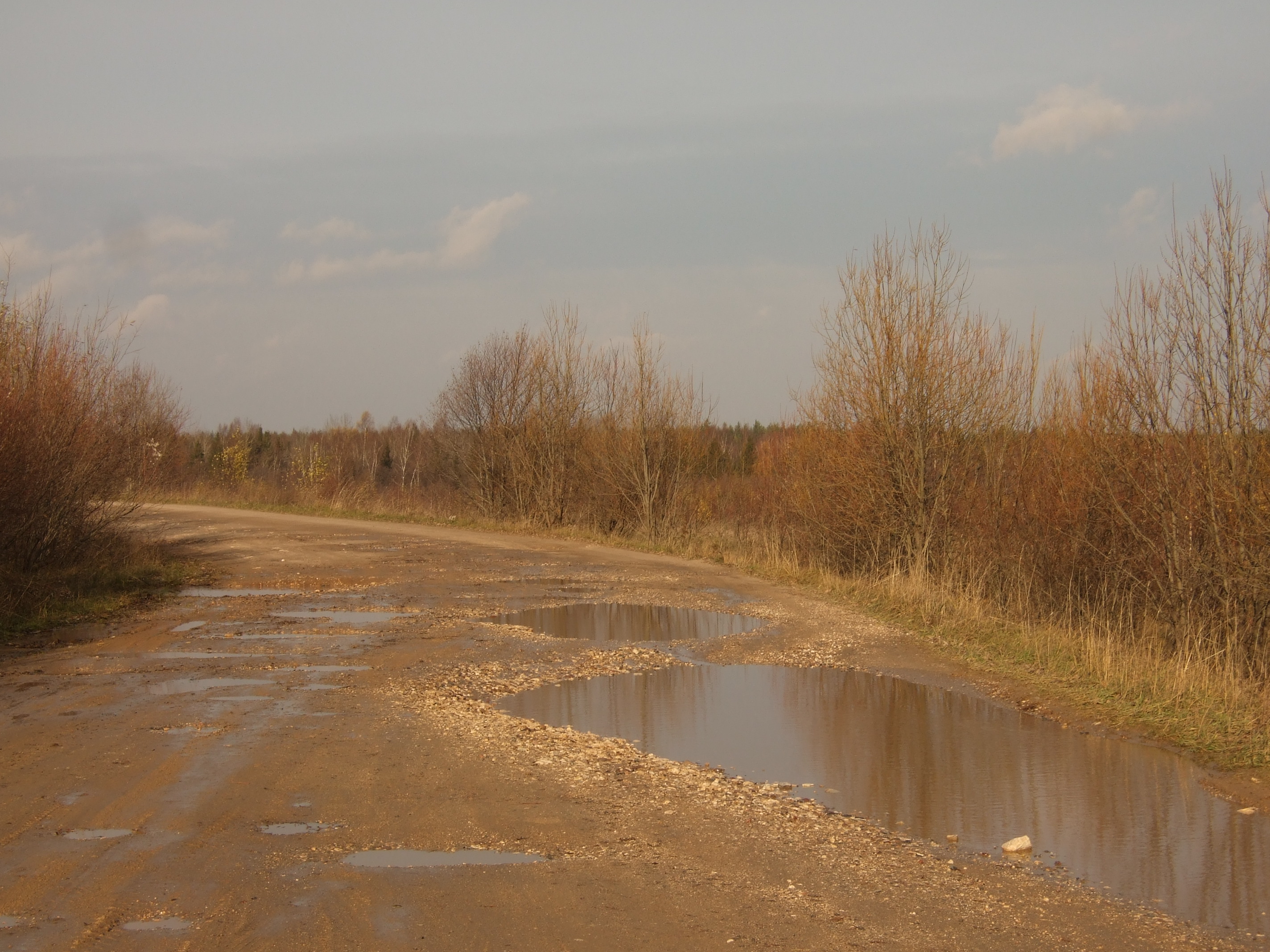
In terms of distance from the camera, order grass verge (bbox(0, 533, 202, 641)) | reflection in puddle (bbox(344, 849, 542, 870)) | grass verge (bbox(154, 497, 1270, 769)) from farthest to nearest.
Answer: grass verge (bbox(0, 533, 202, 641)) < grass verge (bbox(154, 497, 1270, 769)) < reflection in puddle (bbox(344, 849, 542, 870))

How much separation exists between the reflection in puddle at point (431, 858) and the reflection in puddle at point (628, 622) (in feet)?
22.0

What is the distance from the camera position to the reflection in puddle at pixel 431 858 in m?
5.18

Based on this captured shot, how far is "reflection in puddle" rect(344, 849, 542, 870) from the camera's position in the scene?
518 centimetres

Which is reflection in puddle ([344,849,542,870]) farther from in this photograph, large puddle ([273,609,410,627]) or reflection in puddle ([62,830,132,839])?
large puddle ([273,609,410,627])

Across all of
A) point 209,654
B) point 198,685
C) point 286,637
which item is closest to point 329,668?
point 198,685

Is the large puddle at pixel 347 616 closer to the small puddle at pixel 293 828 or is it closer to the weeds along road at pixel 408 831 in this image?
the weeds along road at pixel 408 831

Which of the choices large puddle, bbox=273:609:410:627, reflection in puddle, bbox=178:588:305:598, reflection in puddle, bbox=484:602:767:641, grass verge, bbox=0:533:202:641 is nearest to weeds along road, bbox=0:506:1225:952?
reflection in puddle, bbox=484:602:767:641

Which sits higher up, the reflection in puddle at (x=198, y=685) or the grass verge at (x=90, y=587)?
the grass verge at (x=90, y=587)

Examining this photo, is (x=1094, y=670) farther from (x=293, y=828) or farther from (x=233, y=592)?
(x=233, y=592)

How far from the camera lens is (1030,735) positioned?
8281 millimetres

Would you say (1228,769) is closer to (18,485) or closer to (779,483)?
(18,485)

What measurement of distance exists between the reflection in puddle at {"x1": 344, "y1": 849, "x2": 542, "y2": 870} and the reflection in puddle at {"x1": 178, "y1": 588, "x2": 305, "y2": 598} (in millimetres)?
10557

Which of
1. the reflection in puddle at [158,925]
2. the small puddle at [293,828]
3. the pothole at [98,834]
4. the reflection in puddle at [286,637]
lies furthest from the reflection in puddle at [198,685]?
the reflection in puddle at [158,925]

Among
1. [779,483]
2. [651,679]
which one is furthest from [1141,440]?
[779,483]
